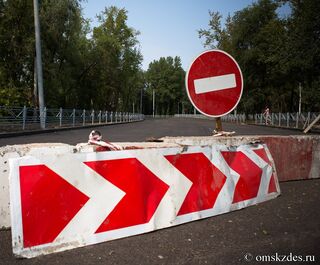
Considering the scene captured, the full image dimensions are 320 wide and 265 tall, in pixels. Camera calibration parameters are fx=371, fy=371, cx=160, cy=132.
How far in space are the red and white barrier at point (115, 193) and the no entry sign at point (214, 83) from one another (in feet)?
2.22

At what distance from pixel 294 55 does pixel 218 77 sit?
25.0 metres

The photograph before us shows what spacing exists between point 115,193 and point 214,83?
2151 mm

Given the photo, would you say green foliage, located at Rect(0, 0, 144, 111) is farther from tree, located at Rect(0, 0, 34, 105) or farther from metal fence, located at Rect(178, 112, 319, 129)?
metal fence, located at Rect(178, 112, 319, 129)

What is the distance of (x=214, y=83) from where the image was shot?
4.89 m

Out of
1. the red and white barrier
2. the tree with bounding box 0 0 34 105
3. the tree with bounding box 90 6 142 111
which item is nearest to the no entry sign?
the red and white barrier

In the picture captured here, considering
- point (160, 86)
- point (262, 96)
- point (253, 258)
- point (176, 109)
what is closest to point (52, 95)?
point (262, 96)

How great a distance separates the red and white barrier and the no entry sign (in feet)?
2.22

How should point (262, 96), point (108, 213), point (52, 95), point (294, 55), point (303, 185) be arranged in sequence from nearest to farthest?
point (108, 213), point (303, 185), point (294, 55), point (52, 95), point (262, 96)

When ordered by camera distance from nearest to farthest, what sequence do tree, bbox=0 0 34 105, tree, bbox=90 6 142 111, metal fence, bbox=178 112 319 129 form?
tree, bbox=0 0 34 105 < metal fence, bbox=178 112 319 129 < tree, bbox=90 6 142 111

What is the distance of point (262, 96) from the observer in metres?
46.6

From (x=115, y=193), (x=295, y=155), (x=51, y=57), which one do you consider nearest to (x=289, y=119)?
(x=51, y=57)

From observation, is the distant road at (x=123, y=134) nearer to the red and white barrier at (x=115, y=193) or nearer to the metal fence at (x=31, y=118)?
the metal fence at (x=31, y=118)

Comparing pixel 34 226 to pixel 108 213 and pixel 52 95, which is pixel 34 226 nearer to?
pixel 108 213

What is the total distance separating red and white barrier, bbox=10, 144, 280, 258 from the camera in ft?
10.2
